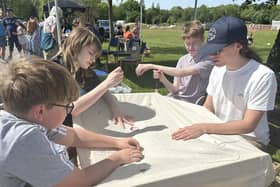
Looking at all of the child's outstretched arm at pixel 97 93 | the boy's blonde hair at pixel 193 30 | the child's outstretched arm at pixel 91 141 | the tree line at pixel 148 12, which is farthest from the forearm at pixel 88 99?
the tree line at pixel 148 12

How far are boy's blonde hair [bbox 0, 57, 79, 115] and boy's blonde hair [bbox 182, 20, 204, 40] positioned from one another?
6.86ft

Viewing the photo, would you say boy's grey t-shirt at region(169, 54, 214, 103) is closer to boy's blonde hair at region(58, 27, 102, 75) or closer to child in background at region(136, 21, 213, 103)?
child in background at region(136, 21, 213, 103)

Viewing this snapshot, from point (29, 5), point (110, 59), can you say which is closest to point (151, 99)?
point (110, 59)

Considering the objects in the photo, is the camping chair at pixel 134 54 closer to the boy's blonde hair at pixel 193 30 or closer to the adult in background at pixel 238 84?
the boy's blonde hair at pixel 193 30

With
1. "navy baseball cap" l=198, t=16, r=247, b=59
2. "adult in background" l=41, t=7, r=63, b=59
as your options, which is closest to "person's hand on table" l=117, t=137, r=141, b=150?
"navy baseball cap" l=198, t=16, r=247, b=59

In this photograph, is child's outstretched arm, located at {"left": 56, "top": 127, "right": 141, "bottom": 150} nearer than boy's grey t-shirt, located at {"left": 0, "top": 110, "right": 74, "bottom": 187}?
No

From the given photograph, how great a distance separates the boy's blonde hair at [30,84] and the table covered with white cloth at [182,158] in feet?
1.22

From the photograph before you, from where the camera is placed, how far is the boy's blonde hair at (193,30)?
3057 millimetres

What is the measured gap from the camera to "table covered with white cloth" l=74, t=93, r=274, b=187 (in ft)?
4.15

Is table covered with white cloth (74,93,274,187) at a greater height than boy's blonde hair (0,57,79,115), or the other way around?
boy's blonde hair (0,57,79,115)

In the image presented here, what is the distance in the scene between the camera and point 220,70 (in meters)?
2.31

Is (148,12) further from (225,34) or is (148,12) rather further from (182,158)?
(182,158)

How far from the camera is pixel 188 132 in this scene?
5.59ft

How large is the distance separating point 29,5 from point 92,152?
58967 mm
